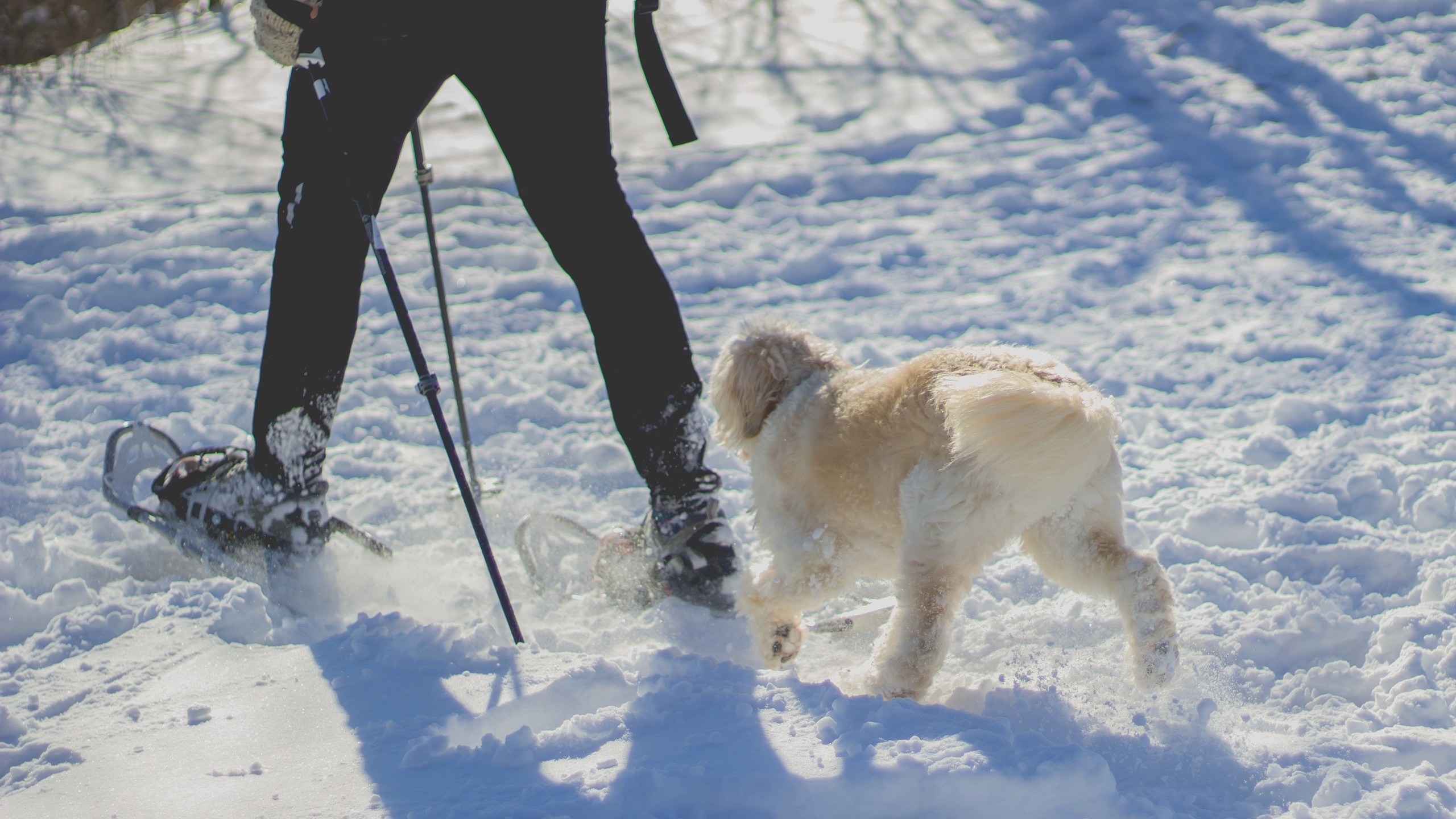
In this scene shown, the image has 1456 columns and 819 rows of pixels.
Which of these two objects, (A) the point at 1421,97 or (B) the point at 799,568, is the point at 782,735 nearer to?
(B) the point at 799,568

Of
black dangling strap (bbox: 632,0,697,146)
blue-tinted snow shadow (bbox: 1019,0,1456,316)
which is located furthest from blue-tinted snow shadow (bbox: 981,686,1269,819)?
blue-tinted snow shadow (bbox: 1019,0,1456,316)

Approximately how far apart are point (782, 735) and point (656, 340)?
3.47ft

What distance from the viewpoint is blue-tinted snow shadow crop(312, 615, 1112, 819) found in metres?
1.83

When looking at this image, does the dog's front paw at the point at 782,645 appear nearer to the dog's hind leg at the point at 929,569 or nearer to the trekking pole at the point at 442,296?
the dog's hind leg at the point at 929,569

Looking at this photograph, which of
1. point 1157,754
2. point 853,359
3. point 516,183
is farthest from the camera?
point 853,359

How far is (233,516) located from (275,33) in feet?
4.01

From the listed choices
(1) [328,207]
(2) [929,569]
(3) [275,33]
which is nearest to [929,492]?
(2) [929,569]

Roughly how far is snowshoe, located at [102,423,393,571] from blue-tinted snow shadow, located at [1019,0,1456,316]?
415 cm

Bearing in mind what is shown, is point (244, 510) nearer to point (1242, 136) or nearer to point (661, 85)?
point (661, 85)

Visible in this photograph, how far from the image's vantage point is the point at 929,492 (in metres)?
2.32

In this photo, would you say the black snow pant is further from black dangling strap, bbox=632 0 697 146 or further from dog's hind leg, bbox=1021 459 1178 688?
dog's hind leg, bbox=1021 459 1178 688

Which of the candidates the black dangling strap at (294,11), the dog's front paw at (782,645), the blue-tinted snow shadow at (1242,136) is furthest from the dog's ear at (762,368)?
the blue-tinted snow shadow at (1242,136)

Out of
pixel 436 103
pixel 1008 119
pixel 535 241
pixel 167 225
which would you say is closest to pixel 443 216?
pixel 535 241

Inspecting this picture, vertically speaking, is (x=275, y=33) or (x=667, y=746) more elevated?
(x=275, y=33)
